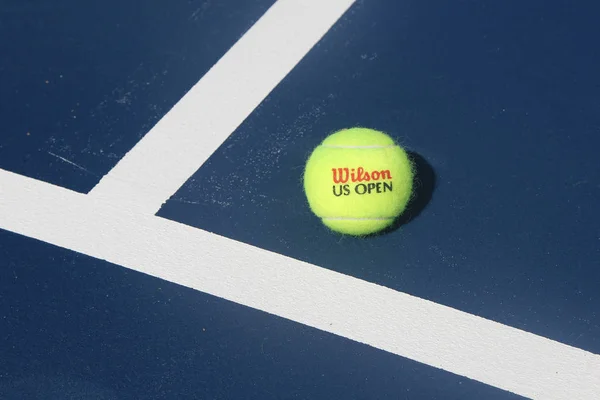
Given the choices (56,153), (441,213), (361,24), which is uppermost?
(361,24)

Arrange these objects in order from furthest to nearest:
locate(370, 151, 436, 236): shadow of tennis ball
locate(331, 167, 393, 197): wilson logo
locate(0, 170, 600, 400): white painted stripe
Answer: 1. locate(370, 151, 436, 236): shadow of tennis ball
2. locate(0, 170, 600, 400): white painted stripe
3. locate(331, 167, 393, 197): wilson logo

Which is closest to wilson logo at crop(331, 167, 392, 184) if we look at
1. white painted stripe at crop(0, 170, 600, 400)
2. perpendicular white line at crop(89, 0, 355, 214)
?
white painted stripe at crop(0, 170, 600, 400)

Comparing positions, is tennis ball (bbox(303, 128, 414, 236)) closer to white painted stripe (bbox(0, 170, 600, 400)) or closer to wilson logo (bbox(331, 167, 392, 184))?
wilson logo (bbox(331, 167, 392, 184))

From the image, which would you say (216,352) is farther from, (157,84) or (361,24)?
(361,24)

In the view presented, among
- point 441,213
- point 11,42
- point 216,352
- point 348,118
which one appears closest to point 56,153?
point 11,42

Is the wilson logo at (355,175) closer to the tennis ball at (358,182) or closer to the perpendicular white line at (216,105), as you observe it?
the tennis ball at (358,182)

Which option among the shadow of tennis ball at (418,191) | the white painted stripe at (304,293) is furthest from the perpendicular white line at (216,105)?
the shadow of tennis ball at (418,191)
